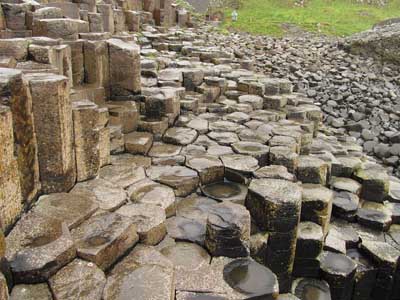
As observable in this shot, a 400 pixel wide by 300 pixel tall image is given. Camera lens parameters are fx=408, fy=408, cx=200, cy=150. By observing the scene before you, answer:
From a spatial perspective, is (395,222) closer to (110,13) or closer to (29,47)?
(29,47)

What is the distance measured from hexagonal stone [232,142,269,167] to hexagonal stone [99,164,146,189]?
1.52m

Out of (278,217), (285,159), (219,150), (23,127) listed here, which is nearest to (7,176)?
(23,127)

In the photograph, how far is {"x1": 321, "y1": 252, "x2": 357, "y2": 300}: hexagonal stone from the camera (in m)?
4.83

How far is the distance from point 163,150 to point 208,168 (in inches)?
34.3

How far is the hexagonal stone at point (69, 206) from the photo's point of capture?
360cm

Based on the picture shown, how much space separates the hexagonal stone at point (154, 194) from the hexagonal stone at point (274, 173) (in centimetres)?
113

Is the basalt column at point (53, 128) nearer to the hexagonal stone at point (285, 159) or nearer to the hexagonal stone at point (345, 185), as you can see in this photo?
the hexagonal stone at point (285, 159)

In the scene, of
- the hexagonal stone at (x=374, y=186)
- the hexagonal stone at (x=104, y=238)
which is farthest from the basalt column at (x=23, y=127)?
the hexagonal stone at (x=374, y=186)

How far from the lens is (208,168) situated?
5188 mm

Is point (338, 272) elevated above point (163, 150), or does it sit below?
below

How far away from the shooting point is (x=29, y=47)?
4.64 metres

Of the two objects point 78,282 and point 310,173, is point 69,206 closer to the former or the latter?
point 78,282

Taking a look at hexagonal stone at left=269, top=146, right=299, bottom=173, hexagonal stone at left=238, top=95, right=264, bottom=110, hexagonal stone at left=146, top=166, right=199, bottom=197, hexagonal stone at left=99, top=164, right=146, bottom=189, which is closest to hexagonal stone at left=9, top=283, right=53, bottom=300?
hexagonal stone at left=99, top=164, right=146, bottom=189

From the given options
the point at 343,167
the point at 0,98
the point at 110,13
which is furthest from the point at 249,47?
Answer: the point at 0,98
